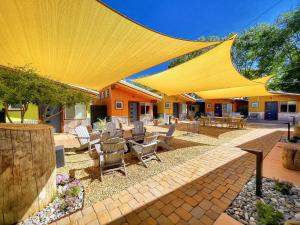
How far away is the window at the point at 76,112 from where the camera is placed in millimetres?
8997

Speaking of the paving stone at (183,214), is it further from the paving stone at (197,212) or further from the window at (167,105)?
the window at (167,105)

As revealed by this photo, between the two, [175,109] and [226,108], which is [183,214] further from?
[226,108]

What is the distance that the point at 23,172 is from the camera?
2037 millimetres

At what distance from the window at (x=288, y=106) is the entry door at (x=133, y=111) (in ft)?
51.0

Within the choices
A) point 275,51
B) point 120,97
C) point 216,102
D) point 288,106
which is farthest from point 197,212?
point 275,51

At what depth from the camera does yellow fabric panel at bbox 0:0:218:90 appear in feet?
7.33

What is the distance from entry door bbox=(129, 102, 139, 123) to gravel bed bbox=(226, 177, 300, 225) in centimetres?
1073

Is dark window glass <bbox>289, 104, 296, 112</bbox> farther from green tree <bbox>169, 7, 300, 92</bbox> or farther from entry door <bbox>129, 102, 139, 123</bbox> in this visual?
entry door <bbox>129, 102, 139, 123</bbox>

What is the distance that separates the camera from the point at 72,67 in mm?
4578

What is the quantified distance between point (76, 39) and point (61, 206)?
304cm

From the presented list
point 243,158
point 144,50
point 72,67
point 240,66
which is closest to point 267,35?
point 240,66

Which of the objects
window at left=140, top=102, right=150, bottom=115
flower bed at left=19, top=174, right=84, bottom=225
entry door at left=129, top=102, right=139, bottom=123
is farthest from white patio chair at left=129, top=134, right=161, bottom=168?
window at left=140, top=102, right=150, bottom=115

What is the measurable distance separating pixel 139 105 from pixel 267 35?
17802 mm

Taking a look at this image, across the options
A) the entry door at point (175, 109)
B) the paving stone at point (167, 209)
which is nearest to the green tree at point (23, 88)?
the paving stone at point (167, 209)
